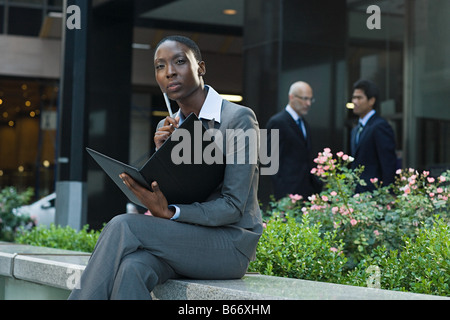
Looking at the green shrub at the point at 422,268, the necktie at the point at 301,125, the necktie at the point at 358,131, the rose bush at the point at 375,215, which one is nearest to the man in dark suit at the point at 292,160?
the necktie at the point at 301,125

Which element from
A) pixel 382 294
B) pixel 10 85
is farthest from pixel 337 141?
pixel 10 85

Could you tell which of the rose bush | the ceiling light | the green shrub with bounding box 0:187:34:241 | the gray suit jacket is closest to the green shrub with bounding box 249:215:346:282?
the rose bush

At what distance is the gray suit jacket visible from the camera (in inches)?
130

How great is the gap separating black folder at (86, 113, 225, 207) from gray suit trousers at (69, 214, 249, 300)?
150 millimetres

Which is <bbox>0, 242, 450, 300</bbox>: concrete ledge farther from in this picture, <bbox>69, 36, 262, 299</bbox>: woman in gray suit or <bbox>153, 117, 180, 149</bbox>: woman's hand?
<bbox>153, 117, 180, 149</bbox>: woman's hand

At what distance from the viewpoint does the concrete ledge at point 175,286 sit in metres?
2.89

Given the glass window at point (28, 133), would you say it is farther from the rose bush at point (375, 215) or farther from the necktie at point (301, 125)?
the rose bush at point (375, 215)

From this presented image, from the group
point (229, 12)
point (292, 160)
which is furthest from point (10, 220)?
point (229, 12)

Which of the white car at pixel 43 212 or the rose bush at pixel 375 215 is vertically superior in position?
the rose bush at pixel 375 215

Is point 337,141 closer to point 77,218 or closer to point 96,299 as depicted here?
point 77,218

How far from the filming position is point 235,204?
3344 mm

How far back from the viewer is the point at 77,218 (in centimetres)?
911

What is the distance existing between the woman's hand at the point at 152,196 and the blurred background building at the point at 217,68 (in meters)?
5.89
